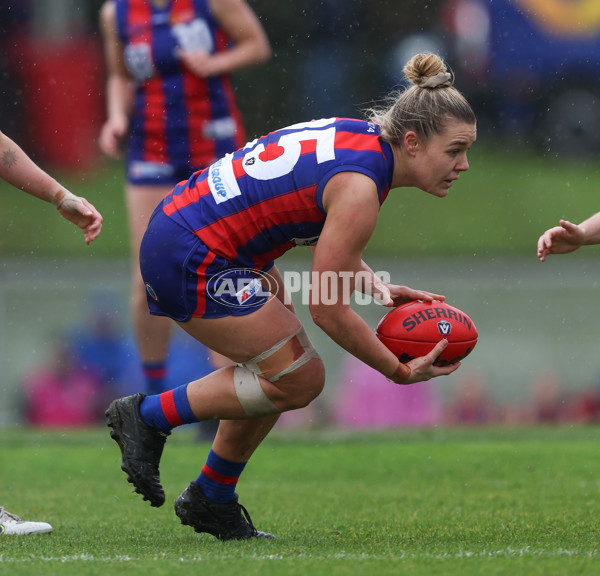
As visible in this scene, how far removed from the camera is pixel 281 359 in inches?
155

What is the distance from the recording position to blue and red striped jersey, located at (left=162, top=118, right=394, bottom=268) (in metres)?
3.82

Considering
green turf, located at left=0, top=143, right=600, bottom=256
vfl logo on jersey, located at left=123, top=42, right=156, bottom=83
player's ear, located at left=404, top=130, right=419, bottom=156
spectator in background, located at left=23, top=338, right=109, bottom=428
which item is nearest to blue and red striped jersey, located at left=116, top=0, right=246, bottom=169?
vfl logo on jersey, located at left=123, top=42, right=156, bottom=83

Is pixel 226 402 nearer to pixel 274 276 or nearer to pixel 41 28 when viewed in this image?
pixel 274 276

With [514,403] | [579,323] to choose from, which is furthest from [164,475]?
[579,323]

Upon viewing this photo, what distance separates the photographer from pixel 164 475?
5836 millimetres

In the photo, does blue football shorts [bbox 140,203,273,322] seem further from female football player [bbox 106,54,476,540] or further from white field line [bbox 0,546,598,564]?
white field line [bbox 0,546,598,564]

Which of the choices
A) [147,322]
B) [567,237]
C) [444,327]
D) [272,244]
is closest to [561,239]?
[567,237]

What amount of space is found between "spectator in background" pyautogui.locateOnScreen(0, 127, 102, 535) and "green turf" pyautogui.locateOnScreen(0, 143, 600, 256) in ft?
40.3

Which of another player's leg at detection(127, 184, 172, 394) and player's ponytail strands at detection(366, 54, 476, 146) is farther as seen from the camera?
another player's leg at detection(127, 184, 172, 394)

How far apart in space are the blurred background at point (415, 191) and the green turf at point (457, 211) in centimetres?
4

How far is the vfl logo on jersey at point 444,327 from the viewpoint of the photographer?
409 cm

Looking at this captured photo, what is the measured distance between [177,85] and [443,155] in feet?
10.00

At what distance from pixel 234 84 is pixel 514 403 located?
306 inches

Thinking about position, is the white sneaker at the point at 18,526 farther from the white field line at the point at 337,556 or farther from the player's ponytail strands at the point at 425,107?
the player's ponytail strands at the point at 425,107
